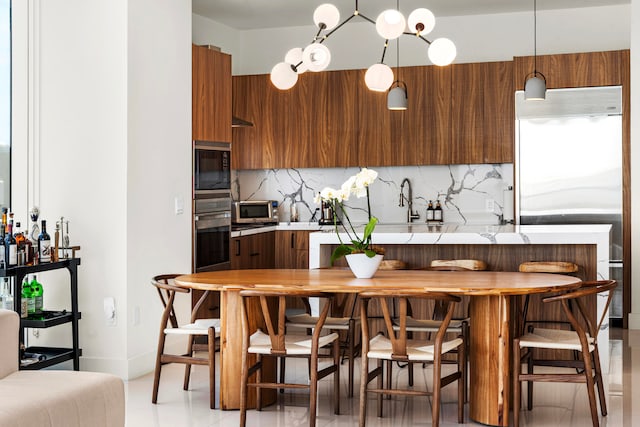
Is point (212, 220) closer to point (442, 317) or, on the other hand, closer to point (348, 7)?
point (442, 317)

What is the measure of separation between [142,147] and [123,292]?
990mm

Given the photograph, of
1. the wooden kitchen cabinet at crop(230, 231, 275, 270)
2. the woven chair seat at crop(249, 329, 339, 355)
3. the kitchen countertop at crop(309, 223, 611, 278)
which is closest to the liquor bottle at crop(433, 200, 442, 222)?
the wooden kitchen cabinet at crop(230, 231, 275, 270)

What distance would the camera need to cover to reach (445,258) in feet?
19.1

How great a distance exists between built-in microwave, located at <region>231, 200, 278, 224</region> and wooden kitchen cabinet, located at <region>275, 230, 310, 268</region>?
28cm

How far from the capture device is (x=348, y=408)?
184 inches

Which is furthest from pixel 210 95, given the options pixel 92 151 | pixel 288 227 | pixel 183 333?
pixel 183 333

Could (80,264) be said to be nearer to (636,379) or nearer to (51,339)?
(51,339)

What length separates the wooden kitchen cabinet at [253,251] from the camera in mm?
7102

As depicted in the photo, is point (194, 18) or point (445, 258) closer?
point (445, 258)

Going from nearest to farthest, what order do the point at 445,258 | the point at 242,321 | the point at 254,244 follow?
the point at 242,321 → the point at 445,258 → the point at 254,244

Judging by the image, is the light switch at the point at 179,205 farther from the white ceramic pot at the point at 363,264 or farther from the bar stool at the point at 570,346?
the bar stool at the point at 570,346

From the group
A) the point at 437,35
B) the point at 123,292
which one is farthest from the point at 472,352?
the point at 437,35

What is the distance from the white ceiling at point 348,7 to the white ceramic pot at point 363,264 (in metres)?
3.66

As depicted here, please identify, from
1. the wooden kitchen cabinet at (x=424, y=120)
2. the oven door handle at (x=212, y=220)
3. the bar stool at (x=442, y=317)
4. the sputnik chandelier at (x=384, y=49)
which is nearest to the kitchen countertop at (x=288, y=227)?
the oven door handle at (x=212, y=220)
